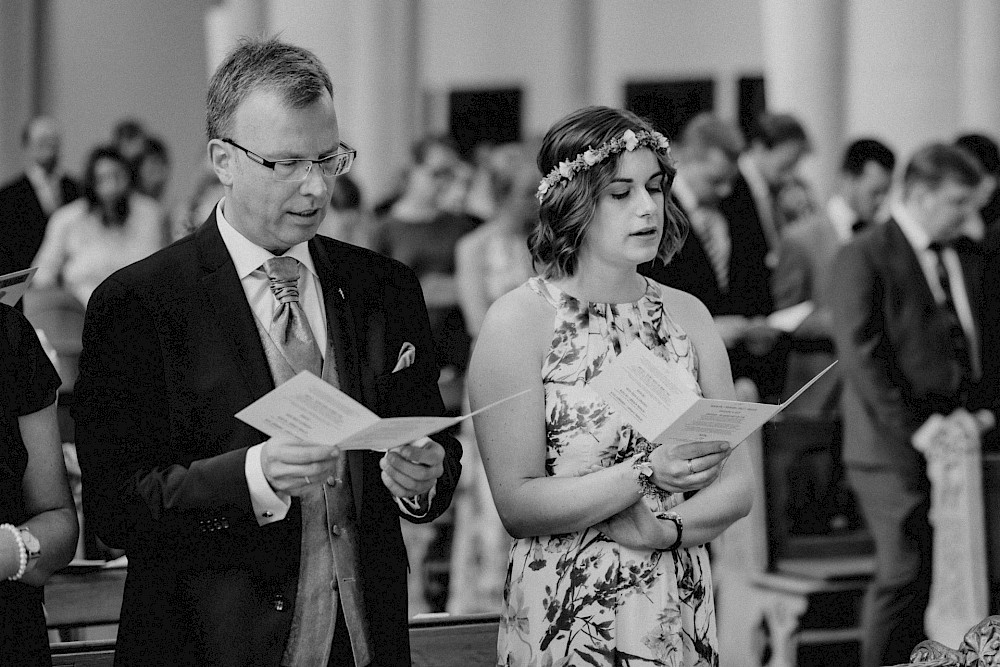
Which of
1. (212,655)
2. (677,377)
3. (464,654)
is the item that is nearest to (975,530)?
(464,654)

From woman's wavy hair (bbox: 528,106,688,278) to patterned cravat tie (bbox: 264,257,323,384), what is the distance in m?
0.70

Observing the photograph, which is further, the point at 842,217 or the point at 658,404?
the point at 842,217

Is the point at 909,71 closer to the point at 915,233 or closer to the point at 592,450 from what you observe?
the point at 915,233

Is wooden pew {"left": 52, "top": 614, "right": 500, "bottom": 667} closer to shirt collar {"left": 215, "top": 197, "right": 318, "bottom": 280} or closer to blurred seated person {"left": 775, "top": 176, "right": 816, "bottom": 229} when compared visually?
shirt collar {"left": 215, "top": 197, "right": 318, "bottom": 280}

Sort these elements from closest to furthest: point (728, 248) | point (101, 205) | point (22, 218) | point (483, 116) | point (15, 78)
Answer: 1. point (728, 248)
2. point (101, 205)
3. point (22, 218)
4. point (15, 78)
5. point (483, 116)

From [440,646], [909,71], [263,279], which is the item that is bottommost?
[440,646]

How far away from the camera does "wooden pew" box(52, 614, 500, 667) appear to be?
3309 mm

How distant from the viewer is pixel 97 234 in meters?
8.39

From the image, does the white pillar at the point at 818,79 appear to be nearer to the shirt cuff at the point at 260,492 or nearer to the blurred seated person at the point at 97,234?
the blurred seated person at the point at 97,234

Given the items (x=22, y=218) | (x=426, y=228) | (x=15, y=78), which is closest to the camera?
(x=426, y=228)

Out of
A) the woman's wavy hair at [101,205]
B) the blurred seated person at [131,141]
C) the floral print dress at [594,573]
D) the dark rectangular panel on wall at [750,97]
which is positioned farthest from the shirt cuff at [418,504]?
the dark rectangular panel on wall at [750,97]

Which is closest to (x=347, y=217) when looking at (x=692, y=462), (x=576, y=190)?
(x=576, y=190)

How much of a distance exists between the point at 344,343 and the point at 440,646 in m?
1.15

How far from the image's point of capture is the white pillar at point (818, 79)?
36.9ft
